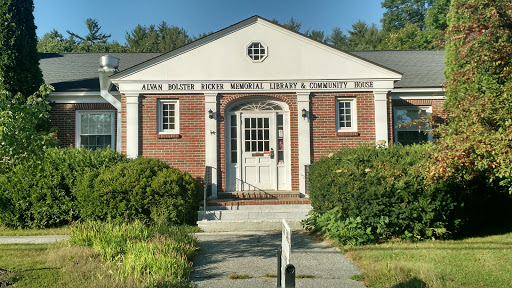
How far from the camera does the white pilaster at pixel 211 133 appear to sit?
39.4ft

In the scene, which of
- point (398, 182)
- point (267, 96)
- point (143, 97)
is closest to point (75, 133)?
point (143, 97)

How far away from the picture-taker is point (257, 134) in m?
12.4

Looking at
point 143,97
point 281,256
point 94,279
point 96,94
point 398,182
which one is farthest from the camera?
point 96,94

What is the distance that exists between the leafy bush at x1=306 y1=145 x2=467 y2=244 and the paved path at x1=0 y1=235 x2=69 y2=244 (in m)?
5.40

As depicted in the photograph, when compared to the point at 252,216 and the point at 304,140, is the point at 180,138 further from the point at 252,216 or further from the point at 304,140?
the point at 304,140

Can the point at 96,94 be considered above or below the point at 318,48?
below

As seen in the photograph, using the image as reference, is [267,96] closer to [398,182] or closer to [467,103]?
[398,182]

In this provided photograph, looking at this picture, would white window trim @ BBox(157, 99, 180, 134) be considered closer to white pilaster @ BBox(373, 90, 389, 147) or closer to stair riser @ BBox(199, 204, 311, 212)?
stair riser @ BBox(199, 204, 311, 212)

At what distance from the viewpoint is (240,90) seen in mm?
12234

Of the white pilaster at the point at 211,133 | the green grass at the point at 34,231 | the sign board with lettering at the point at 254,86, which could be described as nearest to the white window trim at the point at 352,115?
the sign board with lettering at the point at 254,86

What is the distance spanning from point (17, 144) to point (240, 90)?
7.35 m

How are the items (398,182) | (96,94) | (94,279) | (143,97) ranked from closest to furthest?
(94,279)
(398,182)
(143,97)
(96,94)

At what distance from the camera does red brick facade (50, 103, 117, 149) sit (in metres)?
13.5

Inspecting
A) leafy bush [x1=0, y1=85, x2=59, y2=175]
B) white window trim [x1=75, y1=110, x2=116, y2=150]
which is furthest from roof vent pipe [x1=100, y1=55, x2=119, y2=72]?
leafy bush [x1=0, y1=85, x2=59, y2=175]
